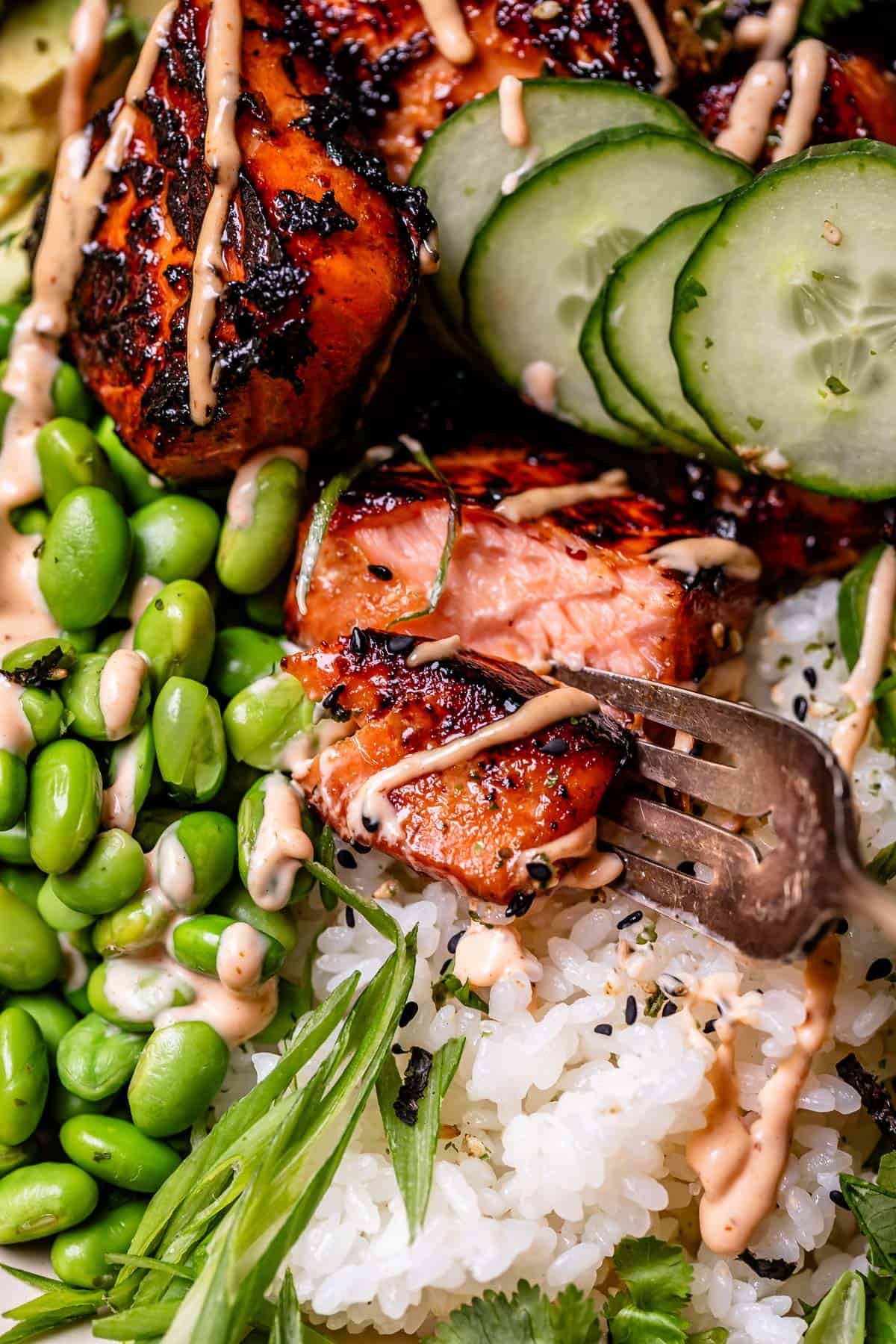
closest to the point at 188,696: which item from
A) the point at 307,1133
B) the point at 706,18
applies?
the point at 307,1133

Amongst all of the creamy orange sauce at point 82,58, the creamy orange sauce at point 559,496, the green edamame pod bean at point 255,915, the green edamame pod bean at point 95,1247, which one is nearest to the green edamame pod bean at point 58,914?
the green edamame pod bean at point 255,915

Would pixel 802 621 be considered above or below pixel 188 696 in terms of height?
below

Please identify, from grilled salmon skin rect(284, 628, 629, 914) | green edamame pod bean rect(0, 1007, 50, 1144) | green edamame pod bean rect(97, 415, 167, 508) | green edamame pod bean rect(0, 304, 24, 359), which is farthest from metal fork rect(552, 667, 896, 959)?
green edamame pod bean rect(0, 304, 24, 359)

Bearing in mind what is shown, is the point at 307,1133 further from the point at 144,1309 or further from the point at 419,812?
the point at 419,812

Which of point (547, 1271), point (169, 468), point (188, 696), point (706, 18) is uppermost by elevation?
point (706, 18)

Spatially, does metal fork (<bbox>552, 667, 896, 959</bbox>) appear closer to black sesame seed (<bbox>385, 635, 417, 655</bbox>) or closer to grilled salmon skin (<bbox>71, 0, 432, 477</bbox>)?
black sesame seed (<bbox>385, 635, 417, 655</bbox>)

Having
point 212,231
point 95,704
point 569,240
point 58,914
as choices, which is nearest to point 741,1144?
point 58,914
